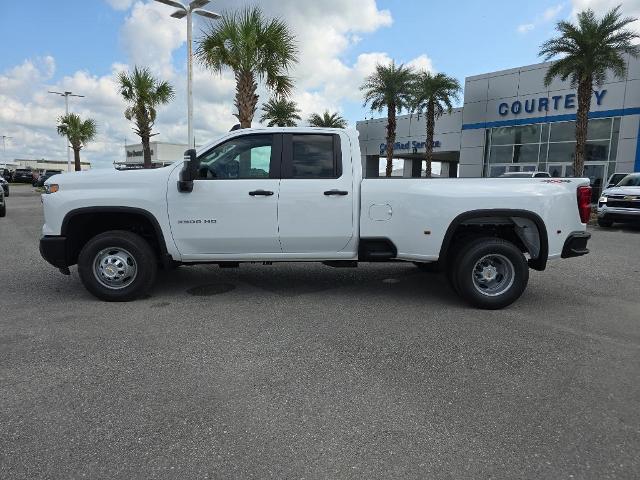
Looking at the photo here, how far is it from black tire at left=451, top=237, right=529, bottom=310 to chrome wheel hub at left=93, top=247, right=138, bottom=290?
12.3 ft

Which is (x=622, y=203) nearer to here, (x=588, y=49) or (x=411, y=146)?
(x=588, y=49)

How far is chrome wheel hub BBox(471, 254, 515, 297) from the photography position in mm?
5355

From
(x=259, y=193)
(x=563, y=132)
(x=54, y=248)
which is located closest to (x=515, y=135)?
(x=563, y=132)

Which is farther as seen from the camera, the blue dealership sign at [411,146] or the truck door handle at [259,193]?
the blue dealership sign at [411,146]

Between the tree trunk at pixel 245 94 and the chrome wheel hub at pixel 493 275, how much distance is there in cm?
1236

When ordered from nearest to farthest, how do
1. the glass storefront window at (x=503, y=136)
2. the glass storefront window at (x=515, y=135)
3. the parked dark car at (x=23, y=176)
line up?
the glass storefront window at (x=515, y=135) → the glass storefront window at (x=503, y=136) → the parked dark car at (x=23, y=176)

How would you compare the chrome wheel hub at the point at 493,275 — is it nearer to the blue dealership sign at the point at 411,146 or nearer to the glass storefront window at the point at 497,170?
the glass storefront window at the point at 497,170

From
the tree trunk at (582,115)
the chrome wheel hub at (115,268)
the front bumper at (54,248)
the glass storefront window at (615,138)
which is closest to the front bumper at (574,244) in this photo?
the chrome wheel hub at (115,268)

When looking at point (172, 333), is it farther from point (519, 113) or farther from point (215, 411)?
point (519, 113)

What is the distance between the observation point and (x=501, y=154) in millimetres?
30172

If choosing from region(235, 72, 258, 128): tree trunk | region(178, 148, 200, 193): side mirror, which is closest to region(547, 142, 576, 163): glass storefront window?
region(235, 72, 258, 128): tree trunk

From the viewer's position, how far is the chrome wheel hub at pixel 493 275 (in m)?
5.36

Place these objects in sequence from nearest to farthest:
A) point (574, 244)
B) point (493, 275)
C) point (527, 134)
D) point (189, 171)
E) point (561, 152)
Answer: point (189, 171), point (574, 244), point (493, 275), point (561, 152), point (527, 134)

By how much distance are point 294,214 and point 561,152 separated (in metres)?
26.2
